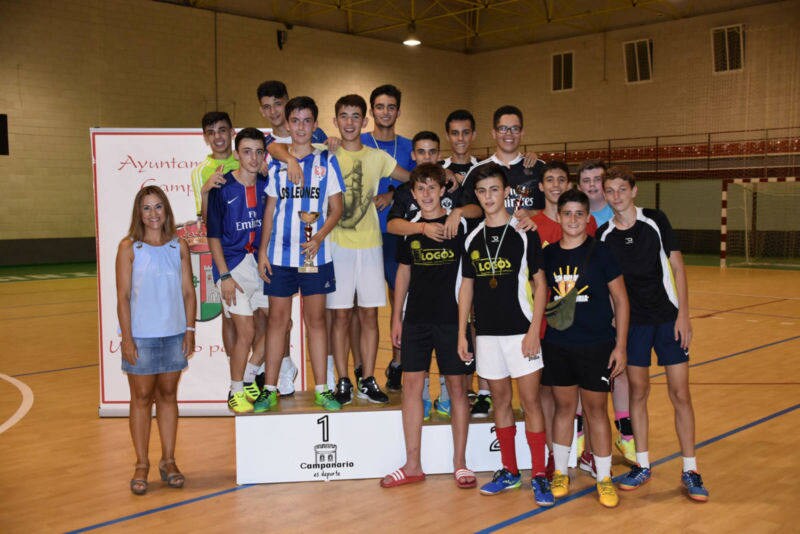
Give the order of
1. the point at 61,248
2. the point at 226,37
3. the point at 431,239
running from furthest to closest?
1. the point at 226,37
2. the point at 61,248
3. the point at 431,239

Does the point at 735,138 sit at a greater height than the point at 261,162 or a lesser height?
greater

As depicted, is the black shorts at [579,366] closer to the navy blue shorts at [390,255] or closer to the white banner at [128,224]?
the navy blue shorts at [390,255]

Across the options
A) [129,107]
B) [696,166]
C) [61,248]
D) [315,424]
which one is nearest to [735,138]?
[696,166]

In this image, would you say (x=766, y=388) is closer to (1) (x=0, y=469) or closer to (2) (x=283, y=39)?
(1) (x=0, y=469)

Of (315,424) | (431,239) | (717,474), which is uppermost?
(431,239)

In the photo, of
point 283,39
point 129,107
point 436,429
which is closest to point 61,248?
point 129,107

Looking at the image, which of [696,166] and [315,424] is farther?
[696,166]

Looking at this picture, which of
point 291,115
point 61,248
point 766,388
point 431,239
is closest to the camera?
point 431,239

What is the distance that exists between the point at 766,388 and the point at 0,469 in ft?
18.2

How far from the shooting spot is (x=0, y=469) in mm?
4484

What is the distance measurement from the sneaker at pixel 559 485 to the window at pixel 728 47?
1815 centimetres

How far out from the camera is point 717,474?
4.26 metres

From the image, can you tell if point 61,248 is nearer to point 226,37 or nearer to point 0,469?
point 226,37

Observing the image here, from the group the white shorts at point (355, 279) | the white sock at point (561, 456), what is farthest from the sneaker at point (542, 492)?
the white shorts at point (355, 279)
